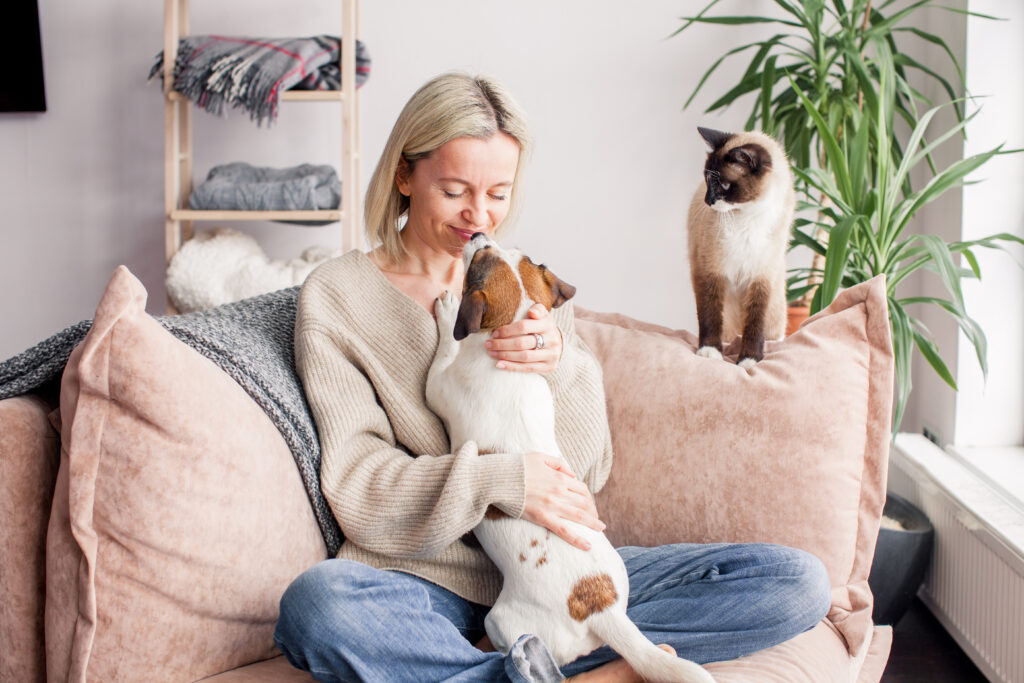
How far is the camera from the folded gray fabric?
250 cm

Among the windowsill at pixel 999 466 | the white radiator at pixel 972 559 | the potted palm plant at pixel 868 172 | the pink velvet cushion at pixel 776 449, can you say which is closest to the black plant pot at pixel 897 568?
the white radiator at pixel 972 559

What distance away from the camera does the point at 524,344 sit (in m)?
Answer: 1.25

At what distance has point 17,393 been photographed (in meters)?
1.17

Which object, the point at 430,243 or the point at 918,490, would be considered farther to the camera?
the point at 918,490

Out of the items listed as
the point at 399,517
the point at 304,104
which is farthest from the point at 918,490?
the point at 304,104

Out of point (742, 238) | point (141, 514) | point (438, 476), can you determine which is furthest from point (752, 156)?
point (141, 514)

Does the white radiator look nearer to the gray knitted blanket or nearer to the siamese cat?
the siamese cat

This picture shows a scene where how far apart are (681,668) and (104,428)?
2.75 feet

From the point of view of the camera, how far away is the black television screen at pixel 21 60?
2.70m

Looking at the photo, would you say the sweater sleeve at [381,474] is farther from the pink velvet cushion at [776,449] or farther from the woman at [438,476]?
the pink velvet cushion at [776,449]

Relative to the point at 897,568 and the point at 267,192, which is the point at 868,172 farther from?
the point at 267,192

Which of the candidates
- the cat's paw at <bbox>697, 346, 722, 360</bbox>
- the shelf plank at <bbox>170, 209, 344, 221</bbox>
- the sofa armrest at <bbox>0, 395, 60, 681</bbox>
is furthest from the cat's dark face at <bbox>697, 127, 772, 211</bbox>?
the shelf plank at <bbox>170, 209, 344, 221</bbox>

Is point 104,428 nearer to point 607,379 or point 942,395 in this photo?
point 607,379

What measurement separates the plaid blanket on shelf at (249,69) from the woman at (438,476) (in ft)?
3.57
